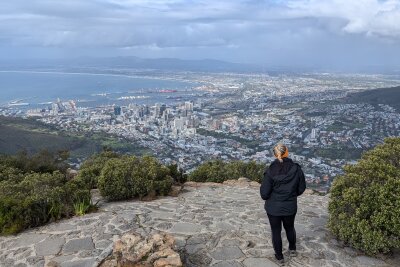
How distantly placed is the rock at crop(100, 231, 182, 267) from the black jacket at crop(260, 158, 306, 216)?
1.40 m

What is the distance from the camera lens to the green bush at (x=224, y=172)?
46.2ft


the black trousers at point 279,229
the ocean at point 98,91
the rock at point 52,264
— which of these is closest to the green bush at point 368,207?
the black trousers at point 279,229

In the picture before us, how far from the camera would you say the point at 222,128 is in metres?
53.2

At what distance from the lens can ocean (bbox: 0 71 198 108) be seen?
315ft

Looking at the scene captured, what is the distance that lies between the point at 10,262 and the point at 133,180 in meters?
3.86

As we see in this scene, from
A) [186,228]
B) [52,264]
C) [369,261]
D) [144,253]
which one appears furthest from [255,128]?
[144,253]

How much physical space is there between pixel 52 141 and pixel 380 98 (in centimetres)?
4849

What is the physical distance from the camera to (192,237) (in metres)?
6.70

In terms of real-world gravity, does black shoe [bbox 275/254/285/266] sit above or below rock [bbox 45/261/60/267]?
below

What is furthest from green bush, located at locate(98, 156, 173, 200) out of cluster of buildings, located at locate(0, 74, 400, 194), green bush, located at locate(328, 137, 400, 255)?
cluster of buildings, located at locate(0, 74, 400, 194)

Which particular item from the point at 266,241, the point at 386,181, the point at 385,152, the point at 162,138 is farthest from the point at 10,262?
the point at 162,138

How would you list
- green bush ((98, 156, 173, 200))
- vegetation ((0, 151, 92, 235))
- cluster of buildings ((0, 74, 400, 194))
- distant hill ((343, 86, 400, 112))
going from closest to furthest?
1. vegetation ((0, 151, 92, 235))
2. green bush ((98, 156, 173, 200))
3. cluster of buildings ((0, 74, 400, 194))
4. distant hill ((343, 86, 400, 112))

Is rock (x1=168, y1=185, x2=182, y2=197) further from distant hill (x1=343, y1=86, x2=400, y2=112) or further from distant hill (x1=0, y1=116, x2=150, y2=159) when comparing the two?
distant hill (x1=343, y1=86, x2=400, y2=112)

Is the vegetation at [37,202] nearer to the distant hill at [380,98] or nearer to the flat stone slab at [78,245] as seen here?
the flat stone slab at [78,245]
